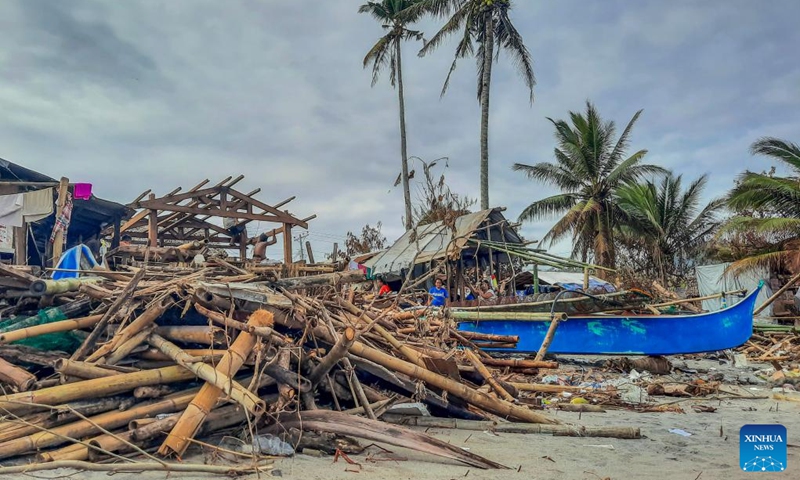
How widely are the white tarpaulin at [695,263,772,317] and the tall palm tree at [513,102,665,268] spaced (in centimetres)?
362

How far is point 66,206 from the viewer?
1040cm

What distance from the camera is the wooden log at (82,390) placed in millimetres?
3988

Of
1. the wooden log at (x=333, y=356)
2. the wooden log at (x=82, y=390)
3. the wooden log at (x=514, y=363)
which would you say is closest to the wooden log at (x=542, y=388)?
the wooden log at (x=514, y=363)

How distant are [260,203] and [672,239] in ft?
66.4

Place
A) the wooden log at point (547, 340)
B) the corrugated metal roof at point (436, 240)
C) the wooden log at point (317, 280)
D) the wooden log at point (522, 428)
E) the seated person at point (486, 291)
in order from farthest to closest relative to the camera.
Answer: the corrugated metal roof at point (436, 240) → the seated person at point (486, 291) → the wooden log at point (547, 340) → the wooden log at point (317, 280) → the wooden log at point (522, 428)

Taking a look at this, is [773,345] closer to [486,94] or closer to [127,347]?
[486,94]

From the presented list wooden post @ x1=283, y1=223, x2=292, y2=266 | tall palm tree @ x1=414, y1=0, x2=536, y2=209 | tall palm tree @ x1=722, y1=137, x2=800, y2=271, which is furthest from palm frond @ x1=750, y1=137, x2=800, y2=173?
wooden post @ x1=283, y1=223, x2=292, y2=266

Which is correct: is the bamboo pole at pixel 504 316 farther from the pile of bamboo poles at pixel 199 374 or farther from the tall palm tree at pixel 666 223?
the tall palm tree at pixel 666 223

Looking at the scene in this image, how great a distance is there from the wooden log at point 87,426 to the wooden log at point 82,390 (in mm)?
169

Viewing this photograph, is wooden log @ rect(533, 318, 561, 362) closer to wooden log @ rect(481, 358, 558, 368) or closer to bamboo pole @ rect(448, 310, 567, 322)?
bamboo pole @ rect(448, 310, 567, 322)

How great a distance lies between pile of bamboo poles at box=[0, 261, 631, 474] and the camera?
3.98 metres

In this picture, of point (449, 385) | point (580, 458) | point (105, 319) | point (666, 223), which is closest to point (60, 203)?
point (105, 319)

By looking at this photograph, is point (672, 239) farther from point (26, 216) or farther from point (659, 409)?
point (26, 216)

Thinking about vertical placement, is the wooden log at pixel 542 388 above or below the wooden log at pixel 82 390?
below
